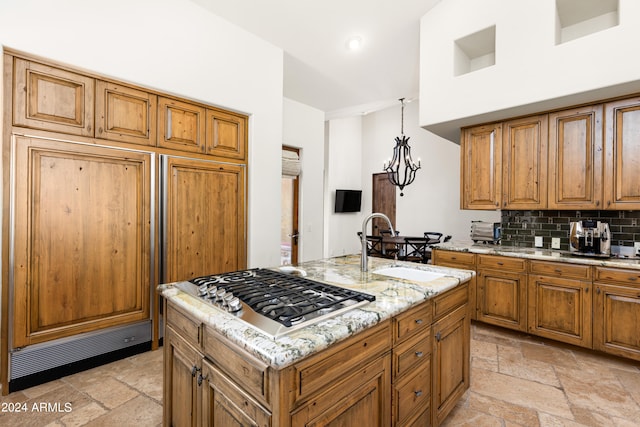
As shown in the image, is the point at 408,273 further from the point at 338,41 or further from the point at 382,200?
the point at 382,200

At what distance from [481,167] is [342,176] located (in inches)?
175

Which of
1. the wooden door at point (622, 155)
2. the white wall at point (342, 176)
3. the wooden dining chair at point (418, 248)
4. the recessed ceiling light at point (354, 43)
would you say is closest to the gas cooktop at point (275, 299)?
the wooden door at point (622, 155)

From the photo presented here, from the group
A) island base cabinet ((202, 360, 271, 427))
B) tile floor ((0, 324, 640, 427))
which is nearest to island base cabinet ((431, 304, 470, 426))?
tile floor ((0, 324, 640, 427))

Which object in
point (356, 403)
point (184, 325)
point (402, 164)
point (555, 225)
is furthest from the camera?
point (402, 164)

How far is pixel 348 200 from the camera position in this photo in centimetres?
782

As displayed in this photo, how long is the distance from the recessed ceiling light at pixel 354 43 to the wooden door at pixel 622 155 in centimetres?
260

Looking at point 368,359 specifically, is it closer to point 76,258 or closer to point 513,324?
point 76,258

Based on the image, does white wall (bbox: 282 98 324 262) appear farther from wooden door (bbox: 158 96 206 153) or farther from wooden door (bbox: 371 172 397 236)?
wooden door (bbox: 371 172 397 236)

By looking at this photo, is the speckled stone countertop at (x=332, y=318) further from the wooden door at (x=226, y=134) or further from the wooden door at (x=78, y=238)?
the wooden door at (x=226, y=134)

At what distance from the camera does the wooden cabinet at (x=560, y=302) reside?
2771mm

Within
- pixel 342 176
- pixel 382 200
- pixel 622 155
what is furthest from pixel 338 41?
pixel 382 200

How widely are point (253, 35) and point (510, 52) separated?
2703 mm

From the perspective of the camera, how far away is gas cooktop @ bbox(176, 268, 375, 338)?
1.09 m

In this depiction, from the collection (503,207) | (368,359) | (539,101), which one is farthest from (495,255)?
(368,359)
